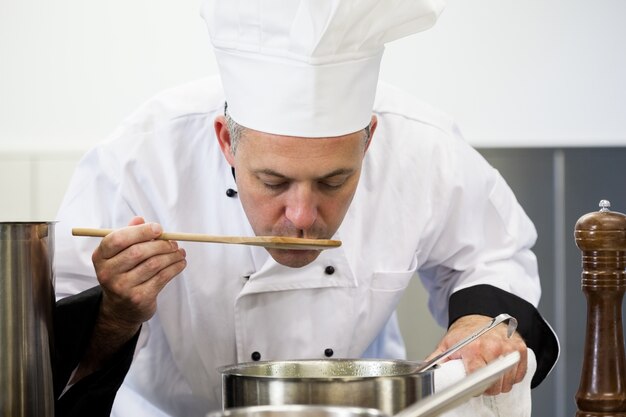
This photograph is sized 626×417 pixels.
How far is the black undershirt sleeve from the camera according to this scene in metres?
1.60

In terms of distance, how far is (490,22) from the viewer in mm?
2984

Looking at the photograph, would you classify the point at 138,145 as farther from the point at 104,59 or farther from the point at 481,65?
the point at 481,65

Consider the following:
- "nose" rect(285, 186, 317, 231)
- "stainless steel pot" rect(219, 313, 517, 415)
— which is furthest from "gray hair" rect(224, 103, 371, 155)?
"stainless steel pot" rect(219, 313, 517, 415)

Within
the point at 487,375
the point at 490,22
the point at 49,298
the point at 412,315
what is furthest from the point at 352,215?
the point at 490,22

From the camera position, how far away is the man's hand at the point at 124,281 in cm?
133

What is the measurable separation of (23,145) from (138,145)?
1.26 meters

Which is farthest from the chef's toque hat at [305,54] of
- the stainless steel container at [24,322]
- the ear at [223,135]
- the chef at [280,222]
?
the stainless steel container at [24,322]

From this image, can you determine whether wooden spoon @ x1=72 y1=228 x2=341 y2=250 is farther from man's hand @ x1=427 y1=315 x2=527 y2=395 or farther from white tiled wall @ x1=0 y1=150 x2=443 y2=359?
white tiled wall @ x1=0 y1=150 x2=443 y2=359

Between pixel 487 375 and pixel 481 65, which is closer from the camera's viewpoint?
pixel 487 375

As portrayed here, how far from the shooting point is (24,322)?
3.37 feet

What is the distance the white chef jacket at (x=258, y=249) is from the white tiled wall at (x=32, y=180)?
1113 mm

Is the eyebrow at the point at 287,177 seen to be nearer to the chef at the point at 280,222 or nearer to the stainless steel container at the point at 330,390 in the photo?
the chef at the point at 280,222

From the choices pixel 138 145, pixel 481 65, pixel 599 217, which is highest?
pixel 481 65

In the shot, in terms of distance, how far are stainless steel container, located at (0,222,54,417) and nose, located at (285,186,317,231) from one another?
42cm
